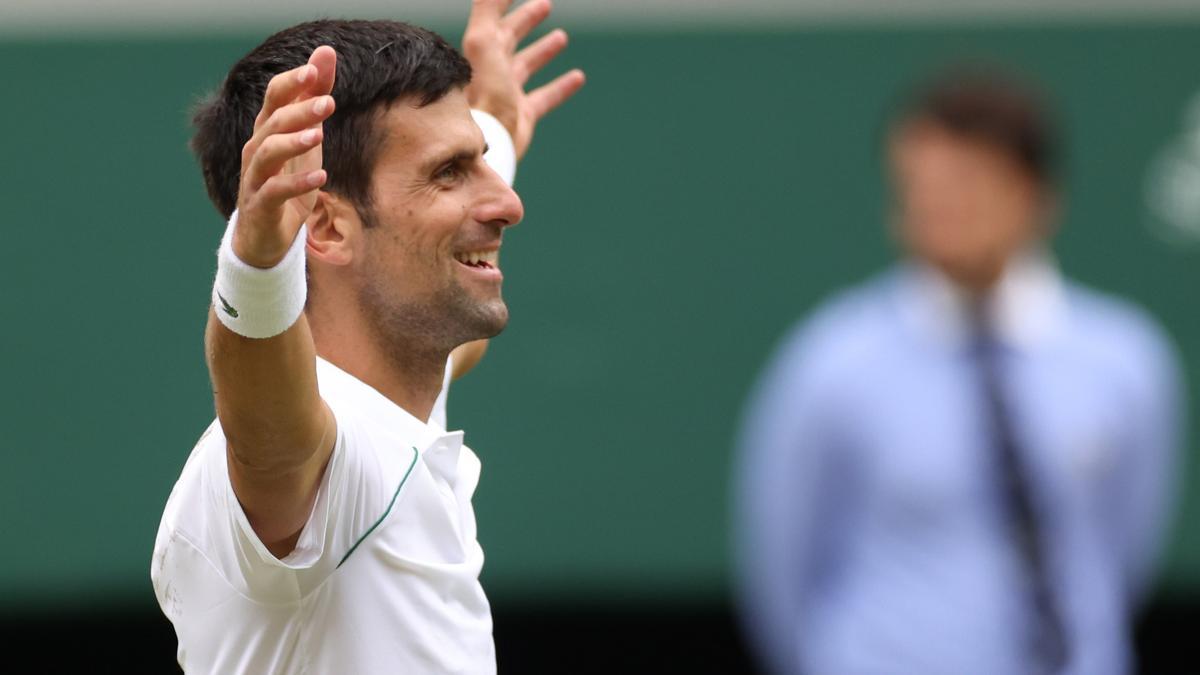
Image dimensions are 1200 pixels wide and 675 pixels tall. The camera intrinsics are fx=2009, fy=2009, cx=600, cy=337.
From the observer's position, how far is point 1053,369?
13.7 feet

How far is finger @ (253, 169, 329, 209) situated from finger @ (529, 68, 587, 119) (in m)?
1.36

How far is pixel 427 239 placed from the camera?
247 centimetres

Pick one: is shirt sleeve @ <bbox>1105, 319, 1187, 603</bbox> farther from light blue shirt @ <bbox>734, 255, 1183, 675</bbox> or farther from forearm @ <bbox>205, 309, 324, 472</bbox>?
forearm @ <bbox>205, 309, 324, 472</bbox>

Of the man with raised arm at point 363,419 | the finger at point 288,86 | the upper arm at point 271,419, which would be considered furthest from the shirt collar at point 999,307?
the finger at point 288,86

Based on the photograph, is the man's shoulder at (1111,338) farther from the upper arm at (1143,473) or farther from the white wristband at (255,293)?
the white wristband at (255,293)

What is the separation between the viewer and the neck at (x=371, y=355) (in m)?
2.50

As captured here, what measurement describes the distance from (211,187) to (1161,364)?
8.56 feet

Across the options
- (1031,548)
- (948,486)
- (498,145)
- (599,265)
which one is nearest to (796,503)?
(948,486)

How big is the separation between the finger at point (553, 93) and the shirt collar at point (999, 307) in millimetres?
1057

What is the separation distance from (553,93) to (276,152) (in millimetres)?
1462

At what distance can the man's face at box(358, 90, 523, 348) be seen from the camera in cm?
247

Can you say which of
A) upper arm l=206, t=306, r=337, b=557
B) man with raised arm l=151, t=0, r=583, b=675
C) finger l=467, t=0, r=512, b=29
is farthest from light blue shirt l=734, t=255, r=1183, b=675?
upper arm l=206, t=306, r=337, b=557

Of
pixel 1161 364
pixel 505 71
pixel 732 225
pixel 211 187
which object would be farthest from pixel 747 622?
pixel 211 187

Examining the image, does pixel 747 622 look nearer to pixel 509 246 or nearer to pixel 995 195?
pixel 509 246
